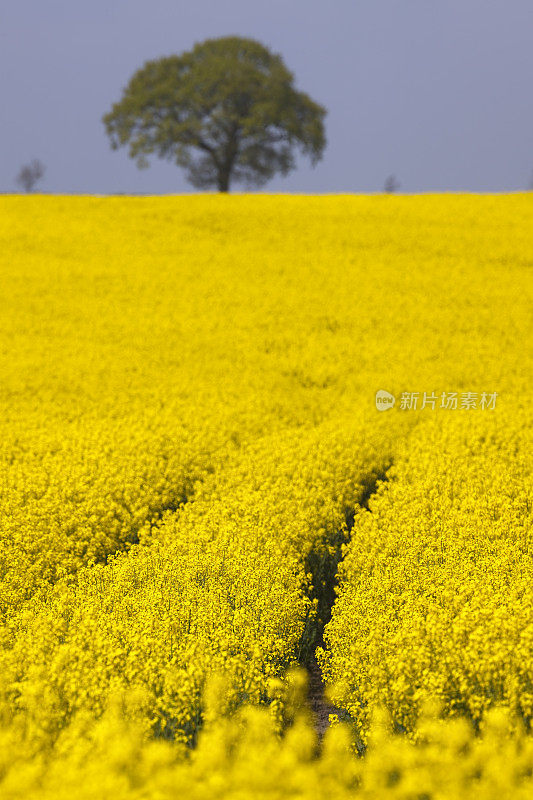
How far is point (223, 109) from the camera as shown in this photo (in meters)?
40.0

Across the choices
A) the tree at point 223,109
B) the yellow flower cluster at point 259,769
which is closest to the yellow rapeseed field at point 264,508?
the yellow flower cluster at point 259,769

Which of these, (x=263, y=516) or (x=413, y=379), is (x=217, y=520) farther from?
(x=413, y=379)

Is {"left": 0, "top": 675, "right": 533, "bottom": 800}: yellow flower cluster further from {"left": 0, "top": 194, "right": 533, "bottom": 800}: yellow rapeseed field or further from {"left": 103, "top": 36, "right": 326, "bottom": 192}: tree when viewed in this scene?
{"left": 103, "top": 36, "right": 326, "bottom": 192}: tree

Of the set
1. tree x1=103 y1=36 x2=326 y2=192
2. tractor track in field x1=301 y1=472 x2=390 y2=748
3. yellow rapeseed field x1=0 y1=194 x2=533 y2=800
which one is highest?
tree x1=103 y1=36 x2=326 y2=192

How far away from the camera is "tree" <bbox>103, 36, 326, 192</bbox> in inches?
1558

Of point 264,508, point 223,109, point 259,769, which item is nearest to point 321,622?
point 264,508

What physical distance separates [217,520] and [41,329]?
34.4 ft

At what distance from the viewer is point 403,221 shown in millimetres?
23062

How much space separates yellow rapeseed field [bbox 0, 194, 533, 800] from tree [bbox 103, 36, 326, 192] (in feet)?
63.8

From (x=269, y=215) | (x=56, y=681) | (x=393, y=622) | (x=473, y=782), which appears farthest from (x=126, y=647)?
(x=269, y=215)

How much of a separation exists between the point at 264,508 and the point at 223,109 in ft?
119

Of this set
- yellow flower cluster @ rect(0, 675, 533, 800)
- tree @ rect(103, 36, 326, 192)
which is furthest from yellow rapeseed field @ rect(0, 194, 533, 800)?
tree @ rect(103, 36, 326, 192)

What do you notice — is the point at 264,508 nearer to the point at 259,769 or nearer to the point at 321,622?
the point at 321,622

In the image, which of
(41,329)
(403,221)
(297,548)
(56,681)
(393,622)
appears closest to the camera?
(56,681)
